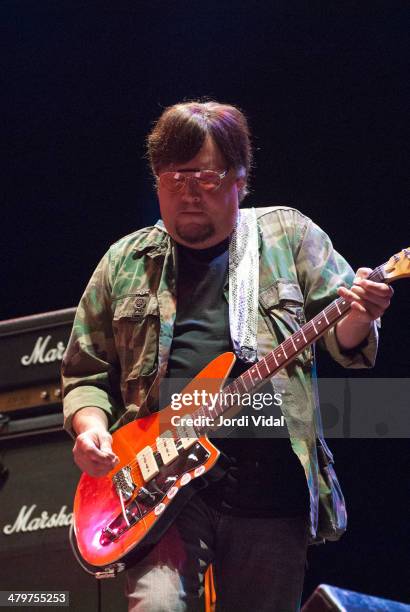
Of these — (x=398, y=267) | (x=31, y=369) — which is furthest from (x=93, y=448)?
(x=31, y=369)

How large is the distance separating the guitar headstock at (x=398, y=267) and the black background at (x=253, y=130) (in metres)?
1.41

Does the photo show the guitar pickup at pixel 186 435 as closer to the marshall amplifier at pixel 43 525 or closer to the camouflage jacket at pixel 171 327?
the camouflage jacket at pixel 171 327

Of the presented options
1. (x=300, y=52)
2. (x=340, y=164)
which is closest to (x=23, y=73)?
(x=300, y=52)

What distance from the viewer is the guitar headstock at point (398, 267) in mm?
1911

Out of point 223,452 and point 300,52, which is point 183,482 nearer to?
point 223,452

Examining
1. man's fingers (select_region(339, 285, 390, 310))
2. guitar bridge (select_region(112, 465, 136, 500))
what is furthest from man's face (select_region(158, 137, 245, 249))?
guitar bridge (select_region(112, 465, 136, 500))

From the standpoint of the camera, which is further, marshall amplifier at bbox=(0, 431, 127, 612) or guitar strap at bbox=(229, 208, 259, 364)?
marshall amplifier at bbox=(0, 431, 127, 612)

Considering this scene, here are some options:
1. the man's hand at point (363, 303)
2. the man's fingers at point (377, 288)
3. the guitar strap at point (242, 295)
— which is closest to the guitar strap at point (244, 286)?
the guitar strap at point (242, 295)

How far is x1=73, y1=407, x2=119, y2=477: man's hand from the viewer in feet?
6.84

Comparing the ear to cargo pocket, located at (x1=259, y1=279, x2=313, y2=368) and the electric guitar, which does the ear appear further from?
the electric guitar

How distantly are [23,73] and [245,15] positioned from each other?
1.15 m

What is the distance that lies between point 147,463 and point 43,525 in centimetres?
95

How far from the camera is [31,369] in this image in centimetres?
313

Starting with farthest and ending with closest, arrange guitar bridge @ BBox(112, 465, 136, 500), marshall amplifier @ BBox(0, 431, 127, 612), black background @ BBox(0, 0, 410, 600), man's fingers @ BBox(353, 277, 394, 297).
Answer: black background @ BBox(0, 0, 410, 600), marshall amplifier @ BBox(0, 431, 127, 612), guitar bridge @ BBox(112, 465, 136, 500), man's fingers @ BBox(353, 277, 394, 297)
